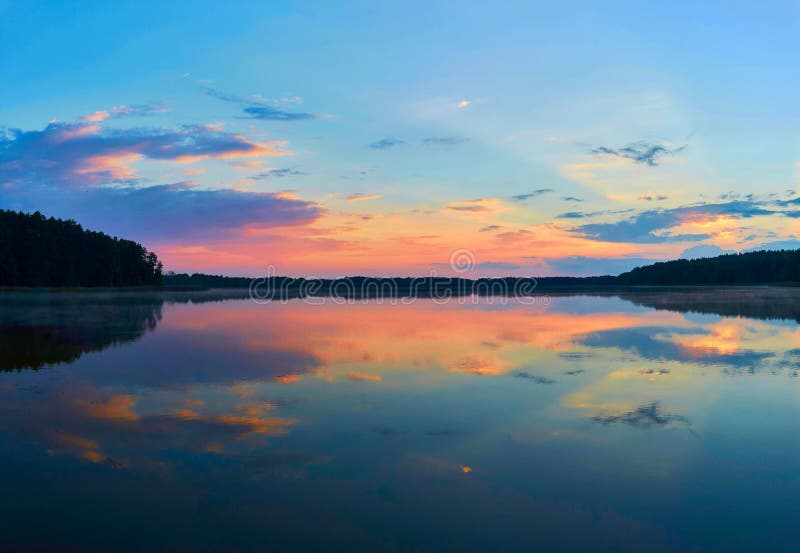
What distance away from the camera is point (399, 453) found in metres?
9.58

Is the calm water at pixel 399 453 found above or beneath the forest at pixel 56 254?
beneath

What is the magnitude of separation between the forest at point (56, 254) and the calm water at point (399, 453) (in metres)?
84.1

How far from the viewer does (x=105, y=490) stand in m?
7.84

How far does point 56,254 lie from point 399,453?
104 m

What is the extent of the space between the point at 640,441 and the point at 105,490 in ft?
27.8

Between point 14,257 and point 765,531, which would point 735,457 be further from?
point 14,257

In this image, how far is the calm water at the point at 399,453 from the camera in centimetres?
684

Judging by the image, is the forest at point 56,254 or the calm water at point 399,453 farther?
the forest at point 56,254

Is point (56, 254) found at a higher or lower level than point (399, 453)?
higher

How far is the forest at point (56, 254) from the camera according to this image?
89938mm

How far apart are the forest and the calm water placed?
84.1m

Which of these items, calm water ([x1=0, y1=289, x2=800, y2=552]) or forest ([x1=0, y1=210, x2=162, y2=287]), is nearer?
calm water ([x1=0, y1=289, x2=800, y2=552])

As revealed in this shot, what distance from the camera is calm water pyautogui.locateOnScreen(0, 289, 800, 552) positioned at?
6.84m

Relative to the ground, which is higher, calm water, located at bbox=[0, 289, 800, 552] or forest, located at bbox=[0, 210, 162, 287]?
forest, located at bbox=[0, 210, 162, 287]
